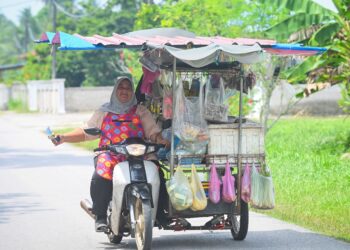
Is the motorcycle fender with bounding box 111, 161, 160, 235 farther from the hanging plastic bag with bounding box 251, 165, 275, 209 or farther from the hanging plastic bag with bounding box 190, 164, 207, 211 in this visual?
the hanging plastic bag with bounding box 251, 165, 275, 209

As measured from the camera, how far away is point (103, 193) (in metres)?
8.85

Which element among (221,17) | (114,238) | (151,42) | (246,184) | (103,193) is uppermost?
(221,17)

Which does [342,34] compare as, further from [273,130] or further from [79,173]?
[273,130]

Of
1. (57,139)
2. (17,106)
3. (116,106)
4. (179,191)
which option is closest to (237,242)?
(179,191)

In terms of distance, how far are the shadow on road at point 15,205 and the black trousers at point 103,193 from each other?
2.53 metres

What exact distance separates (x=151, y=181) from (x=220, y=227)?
963 mm

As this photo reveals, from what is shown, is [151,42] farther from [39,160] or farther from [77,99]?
[77,99]

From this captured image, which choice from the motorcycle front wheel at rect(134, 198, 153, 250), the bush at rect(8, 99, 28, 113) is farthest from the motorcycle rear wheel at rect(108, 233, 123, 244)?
the bush at rect(8, 99, 28, 113)

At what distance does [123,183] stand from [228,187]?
3.27ft

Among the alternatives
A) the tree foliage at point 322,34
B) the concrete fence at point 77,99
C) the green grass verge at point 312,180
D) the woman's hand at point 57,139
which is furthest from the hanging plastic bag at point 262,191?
the concrete fence at point 77,99

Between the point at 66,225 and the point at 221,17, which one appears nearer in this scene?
the point at 66,225

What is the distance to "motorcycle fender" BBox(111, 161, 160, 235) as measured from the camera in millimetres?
8469

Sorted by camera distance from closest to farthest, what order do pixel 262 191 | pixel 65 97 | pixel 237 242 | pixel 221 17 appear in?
pixel 262 191 → pixel 237 242 → pixel 221 17 → pixel 65 97

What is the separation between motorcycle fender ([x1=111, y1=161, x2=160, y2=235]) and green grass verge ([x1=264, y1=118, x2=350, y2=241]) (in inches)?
84.5
